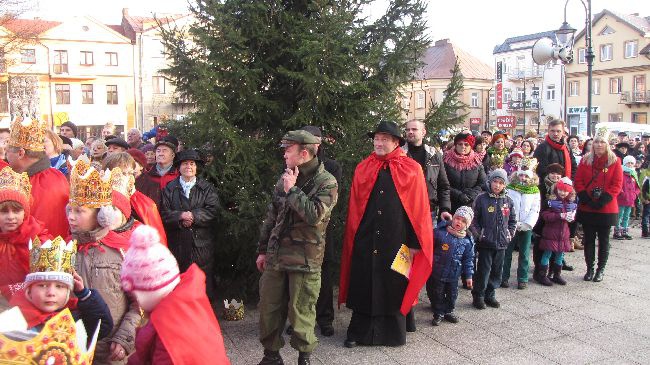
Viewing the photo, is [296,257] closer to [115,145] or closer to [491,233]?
[491,233]

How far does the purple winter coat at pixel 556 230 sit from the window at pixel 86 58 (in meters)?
47.3

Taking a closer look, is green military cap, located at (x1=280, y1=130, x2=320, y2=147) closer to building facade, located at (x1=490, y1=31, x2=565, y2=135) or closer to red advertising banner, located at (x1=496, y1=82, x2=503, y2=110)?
building facade, located at (x1=490, y1=31, x2=565, y2=135)

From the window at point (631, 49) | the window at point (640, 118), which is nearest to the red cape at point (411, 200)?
the window at point (640, 118)

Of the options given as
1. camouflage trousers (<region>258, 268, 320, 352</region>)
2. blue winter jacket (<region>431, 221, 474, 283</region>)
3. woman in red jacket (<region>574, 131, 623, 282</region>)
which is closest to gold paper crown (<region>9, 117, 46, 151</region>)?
camouflage trousers (<region>258, 268, 320, 352</region>)

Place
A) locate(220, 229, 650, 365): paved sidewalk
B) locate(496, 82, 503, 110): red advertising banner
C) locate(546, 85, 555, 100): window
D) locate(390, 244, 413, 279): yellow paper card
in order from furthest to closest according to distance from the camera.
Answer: locate(496, 82, 503, 110): red advertising banner → locate(546, 85, 555, 100): window → locate(390, 244, 413, 279): yellow paper card → locate(220, 229, 650, 365): paved sidewalk

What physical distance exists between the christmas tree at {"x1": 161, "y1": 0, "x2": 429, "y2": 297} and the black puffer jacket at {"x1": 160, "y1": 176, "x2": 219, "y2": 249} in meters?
0.21

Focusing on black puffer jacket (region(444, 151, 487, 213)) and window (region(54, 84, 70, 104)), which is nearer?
black puffer jacket (region(444, 151, 487, 213))

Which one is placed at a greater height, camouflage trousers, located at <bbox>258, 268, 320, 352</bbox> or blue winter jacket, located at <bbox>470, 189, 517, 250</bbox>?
blue winter jacket, located at <bbox>470, 189, 517, 250</bbox>

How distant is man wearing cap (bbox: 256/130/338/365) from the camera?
A: 4727 millimetres

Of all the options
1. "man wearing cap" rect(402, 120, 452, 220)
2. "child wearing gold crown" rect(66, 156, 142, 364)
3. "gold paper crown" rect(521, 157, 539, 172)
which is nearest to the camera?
"child wearing gold crown" rect(66, 156, 142, 364)

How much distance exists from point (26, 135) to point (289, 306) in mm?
2688

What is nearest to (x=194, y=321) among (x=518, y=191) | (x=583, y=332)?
(x=583, y=332)

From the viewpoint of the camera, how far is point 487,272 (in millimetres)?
6656

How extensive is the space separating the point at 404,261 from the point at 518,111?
6455 centimetres
